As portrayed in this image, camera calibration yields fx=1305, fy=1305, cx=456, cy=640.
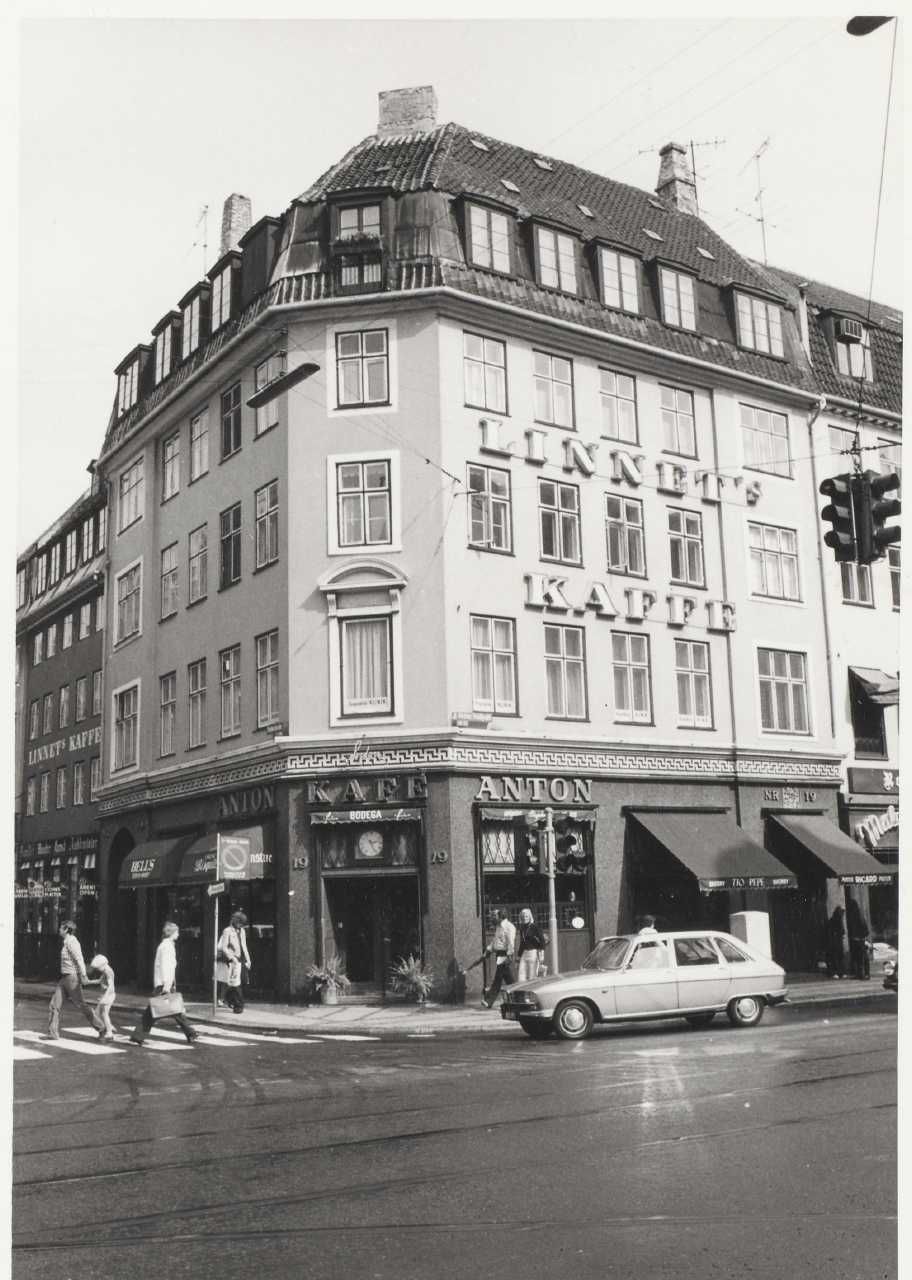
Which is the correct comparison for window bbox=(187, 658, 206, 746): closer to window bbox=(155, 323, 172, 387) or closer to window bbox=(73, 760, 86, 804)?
window bbox=(155, 323, 172, 387)

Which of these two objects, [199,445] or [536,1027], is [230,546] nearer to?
[199,445]

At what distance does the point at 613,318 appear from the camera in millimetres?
29734

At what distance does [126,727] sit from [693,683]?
15.5 m

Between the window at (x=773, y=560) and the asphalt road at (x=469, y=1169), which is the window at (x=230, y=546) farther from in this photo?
the asphalt road at (x=469, y=1169)

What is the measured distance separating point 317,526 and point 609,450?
22.9 ft

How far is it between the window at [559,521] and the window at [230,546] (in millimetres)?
7073

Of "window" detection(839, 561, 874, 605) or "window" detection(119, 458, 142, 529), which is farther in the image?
"window" detection(119, 458, 142, 529)

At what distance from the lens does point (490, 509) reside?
90.1 ft

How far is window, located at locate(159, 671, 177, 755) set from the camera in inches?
1293

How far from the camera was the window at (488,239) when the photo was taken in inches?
1104

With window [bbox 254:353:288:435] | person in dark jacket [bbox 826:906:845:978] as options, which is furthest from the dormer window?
person in dark jacket [bbox 826:906:845:978]

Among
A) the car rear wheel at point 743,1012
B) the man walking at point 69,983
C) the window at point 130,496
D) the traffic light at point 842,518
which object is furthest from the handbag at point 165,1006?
the window at point 130,496

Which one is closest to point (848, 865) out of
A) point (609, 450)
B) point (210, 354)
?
point (609, 450)

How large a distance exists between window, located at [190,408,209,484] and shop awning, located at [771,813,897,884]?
632 inches
